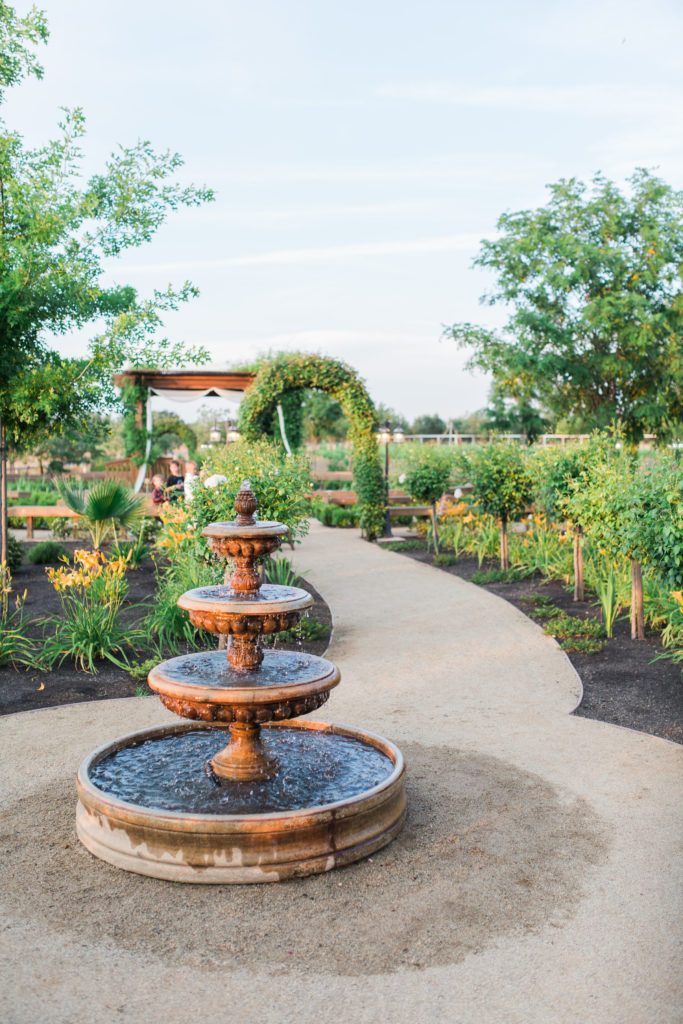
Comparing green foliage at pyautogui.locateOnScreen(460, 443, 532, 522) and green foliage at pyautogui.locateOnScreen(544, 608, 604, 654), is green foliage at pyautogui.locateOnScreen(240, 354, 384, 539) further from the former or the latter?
green foliage at pyautogui.locateOnScreen(544, 608, 604, 654)

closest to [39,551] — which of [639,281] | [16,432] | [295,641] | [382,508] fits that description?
[16,432]

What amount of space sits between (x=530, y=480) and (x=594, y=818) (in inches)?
326

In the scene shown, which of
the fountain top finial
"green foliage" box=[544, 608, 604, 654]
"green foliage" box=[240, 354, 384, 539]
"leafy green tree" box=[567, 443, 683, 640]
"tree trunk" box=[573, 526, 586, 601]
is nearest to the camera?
the fountain top finial

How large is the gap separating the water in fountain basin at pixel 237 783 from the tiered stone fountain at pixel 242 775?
0.03 ft

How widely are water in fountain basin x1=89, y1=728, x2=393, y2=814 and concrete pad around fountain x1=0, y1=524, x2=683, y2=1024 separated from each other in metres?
0.32

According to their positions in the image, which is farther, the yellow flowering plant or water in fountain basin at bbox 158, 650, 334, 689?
the yellow flowering plant

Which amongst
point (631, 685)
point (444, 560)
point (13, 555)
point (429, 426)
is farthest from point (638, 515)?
point (429, 426)

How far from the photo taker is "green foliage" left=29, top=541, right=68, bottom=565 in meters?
12.7

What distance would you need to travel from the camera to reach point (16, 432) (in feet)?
31.1

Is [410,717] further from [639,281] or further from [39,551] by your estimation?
[639,281]

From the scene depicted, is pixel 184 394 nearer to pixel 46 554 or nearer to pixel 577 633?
pixel 46 554

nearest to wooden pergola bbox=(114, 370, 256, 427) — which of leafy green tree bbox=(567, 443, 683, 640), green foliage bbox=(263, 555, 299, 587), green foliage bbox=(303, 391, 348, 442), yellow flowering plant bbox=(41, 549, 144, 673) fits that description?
green foliage bbox=(263, 555, 299, 587)

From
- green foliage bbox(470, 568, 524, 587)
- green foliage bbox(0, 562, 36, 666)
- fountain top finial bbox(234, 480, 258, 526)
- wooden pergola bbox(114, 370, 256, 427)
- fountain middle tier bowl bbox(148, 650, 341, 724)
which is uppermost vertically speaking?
wooden pergola bbox(114, 370, 256, 427)

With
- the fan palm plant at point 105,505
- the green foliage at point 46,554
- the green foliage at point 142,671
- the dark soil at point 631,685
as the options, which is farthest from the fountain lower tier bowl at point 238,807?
the green foliage at point 46,554
